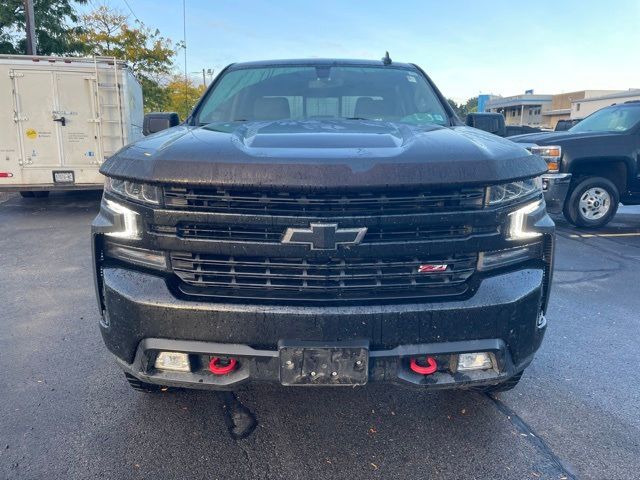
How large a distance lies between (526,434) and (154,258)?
208 centimetres

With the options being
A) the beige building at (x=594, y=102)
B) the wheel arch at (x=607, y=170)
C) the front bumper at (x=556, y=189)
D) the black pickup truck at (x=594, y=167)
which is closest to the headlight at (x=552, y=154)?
the black pickup truck at (x=594, y=167)

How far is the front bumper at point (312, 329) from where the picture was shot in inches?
81.7

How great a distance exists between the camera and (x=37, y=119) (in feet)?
30.8

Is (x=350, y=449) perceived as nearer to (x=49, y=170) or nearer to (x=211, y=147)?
(x=211, y=147)

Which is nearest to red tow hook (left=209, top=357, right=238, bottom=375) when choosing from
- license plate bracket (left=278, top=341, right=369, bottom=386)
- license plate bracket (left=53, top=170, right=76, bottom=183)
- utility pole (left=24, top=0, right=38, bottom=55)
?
license plate bracket (left=278, top=341, right=369, bottom=386)

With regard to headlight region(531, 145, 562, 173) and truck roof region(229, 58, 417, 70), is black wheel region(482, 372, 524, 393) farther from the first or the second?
headlight region(531, 145, 562, 173)

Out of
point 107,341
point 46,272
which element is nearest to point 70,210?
point 46,272

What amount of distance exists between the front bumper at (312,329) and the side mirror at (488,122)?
188 centimetres

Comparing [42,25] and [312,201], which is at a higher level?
[42,25]

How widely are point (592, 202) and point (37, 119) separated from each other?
1001cm

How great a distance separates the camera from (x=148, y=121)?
3758mm

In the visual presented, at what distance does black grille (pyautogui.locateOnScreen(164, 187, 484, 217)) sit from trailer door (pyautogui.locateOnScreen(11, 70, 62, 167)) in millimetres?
8724

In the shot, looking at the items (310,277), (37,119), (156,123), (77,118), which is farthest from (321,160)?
(37,119)

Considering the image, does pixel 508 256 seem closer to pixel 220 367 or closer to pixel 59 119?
pixel 220 367
